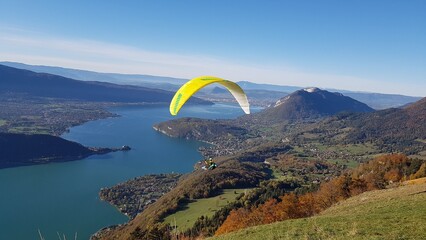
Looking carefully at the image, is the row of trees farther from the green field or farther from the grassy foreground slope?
the green field

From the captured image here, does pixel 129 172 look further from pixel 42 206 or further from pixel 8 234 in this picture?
pixel 8 234

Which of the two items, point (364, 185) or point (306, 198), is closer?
point (306, 198)

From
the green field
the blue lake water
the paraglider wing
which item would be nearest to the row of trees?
the paraglider wing

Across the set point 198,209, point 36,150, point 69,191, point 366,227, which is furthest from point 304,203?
point 36,150

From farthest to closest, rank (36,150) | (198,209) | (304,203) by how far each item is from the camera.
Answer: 1. (36,150)
2. (198,209)
3. (304,203)

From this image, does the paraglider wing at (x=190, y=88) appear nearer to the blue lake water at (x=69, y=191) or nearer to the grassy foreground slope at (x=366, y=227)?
the grassy foreground slope at (x=366, y=227)

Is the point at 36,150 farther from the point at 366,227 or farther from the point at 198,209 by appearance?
the point at 366,227

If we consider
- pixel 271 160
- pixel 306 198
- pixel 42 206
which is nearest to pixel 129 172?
pixel 42 206

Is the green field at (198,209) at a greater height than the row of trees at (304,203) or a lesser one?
lesser

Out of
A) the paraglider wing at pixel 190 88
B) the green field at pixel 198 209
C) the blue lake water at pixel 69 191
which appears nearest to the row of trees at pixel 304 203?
the paraglider wing at pixel 190 88
